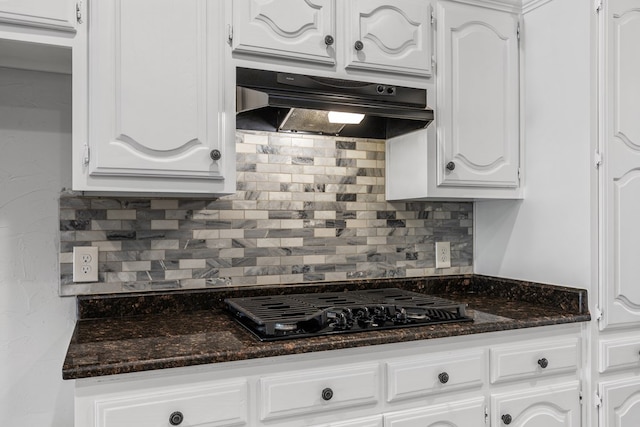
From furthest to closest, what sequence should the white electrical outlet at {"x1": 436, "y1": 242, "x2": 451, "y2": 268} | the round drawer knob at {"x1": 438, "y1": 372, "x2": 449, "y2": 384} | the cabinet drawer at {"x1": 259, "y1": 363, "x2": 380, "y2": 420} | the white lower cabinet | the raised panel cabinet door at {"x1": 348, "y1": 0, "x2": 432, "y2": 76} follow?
the white electrical outlet at {"x1": 436, "y1": 242, "x2": 451, "y2": 268} < the raised panel cabinet door at {"x1": 348, "y1": 0, "x2": 432, "y2": 76} < the round drawer knob at {"x1": 438, "y1": 372, "x2": 449, "y2": 384} < the cabinet drawer at {"x1": 259, "y1": 363, "x2": 380, "y2": 420} < the white lower cabinet

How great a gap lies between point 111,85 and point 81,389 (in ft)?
2.88

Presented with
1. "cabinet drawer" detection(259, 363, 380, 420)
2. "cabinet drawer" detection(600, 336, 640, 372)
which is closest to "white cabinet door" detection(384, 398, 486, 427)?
"cabinet drawer" detection(259, 363, 380, 420)

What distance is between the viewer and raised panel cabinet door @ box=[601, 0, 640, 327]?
1921 millimetres

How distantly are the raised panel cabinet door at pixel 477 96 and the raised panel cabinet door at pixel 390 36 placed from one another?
9 cm

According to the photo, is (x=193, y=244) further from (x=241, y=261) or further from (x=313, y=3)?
(x=313, y=3)

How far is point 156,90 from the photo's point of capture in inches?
62.4

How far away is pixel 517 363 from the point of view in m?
1.73

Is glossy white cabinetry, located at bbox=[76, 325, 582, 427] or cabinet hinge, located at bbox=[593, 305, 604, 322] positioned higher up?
cabinet hinge, located at bbox=[593, 305, 604, 322]

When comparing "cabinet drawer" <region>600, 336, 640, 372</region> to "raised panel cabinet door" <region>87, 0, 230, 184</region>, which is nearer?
"raised panel cabinet door" <region>87, 0, 230, 184</region>

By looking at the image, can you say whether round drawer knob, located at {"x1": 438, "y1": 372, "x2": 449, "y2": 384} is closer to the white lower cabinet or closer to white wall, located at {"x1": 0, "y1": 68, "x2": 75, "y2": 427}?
the white lower cabinet

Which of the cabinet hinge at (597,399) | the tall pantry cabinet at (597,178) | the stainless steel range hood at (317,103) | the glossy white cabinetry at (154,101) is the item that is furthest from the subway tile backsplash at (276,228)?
the cabinet hinge at (597,399)

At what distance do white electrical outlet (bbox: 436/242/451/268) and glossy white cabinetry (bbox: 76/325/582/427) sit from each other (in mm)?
670

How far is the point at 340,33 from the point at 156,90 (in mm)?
698

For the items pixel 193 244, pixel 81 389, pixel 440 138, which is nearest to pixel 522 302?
pixel 440 138
